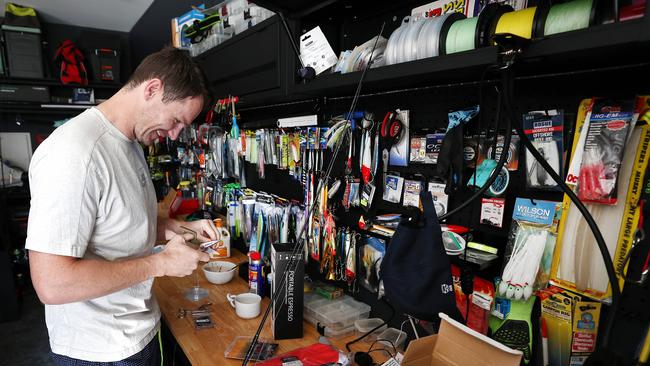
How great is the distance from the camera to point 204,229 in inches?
58.7

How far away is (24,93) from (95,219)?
4.12 metres

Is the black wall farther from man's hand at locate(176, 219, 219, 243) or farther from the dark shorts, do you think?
the dark shorts

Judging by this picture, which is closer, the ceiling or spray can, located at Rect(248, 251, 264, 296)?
spray can, located at Rect(248, 251, 264, 296)

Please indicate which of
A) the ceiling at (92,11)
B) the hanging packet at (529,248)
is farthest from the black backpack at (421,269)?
the ceiling at (92,11)

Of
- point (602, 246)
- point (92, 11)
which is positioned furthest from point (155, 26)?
point (602, 246)

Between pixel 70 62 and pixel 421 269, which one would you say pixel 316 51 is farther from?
pixel 70 62

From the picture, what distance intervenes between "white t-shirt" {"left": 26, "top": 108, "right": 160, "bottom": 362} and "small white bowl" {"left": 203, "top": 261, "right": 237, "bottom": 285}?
0.49 m

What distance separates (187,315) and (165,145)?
2569 millimetres

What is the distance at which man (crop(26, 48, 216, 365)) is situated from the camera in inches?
33.7

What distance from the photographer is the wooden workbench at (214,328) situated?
1188 millimetres

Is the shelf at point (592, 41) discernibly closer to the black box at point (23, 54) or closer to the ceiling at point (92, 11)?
the ceiling at point (92, 11)

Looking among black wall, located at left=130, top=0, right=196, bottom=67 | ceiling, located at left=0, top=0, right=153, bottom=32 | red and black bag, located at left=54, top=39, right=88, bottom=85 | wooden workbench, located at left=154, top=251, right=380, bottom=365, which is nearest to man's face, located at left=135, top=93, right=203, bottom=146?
wooden workbench, located at left=154, top=251, right=380, bottom=365

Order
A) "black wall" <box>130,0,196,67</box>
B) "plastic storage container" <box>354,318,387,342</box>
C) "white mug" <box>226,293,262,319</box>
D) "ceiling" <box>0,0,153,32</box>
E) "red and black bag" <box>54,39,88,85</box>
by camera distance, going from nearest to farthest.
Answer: "plastic storage container" <box>354,318,387,342</box> < "white mug" <box>226,293,262,319</box> < "black wall" <box>130,0,196,67</box> < "ceiling" <box>0,0,153,32</box> < "red and black bag" <box>54,39,88,85</box>

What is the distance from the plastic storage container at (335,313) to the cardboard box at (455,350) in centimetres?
50
